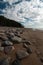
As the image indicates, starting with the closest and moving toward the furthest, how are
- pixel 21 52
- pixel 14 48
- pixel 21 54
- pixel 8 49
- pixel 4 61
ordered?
pixel 4 61
pixel 21 54
pixel 21 52
pixel 8 49
pixel 14 48

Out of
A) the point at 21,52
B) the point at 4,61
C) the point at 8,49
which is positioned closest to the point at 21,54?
the point at 21,52

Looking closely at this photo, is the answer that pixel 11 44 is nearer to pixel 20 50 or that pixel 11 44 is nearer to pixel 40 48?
pixel 20 50

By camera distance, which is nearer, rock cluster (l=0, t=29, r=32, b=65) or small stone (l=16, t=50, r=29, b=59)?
Answer: rock cluster (l=0, t=29, r=32, b=65)

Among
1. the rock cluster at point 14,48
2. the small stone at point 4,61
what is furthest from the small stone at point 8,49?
the small stone at point 4,61

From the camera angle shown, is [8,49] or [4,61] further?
[8,49]

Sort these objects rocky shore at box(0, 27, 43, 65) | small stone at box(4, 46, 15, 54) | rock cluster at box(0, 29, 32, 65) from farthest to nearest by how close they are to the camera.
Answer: small stone at box(4, 46, 15, 54), rocky shore at box(0, 27, 43, 65), rock cluster at box(0, 29, 32, 65)

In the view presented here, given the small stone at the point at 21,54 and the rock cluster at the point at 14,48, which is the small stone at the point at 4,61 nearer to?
the rock cluster at the point at 14,48

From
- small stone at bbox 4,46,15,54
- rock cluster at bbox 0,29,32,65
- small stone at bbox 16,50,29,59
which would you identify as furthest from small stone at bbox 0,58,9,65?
small stone at bbox 4,46,15,54

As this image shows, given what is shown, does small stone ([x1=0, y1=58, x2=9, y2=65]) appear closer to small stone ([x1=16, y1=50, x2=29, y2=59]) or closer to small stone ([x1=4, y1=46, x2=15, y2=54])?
small stone ([x1=16, y1=50, x2=29, y2=59])

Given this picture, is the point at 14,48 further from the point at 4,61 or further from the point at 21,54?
the point at 4,61

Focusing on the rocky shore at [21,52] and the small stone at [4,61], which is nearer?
the small stone at [4,61]

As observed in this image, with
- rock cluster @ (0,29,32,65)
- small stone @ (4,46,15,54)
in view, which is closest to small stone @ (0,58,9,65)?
rock cluster @ (0,29,32,65)

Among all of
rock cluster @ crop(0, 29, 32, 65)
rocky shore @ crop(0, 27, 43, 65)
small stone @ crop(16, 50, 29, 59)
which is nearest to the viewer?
rock cluster @ crop(0, 29, 32, 65)

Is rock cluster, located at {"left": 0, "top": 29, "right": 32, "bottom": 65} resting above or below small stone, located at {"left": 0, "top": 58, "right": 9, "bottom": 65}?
above
